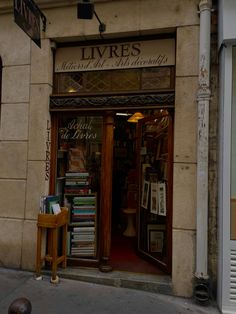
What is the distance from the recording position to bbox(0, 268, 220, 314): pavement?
403 centimetres

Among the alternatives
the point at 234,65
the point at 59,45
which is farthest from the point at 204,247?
the point at 59,45

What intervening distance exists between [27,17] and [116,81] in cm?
163

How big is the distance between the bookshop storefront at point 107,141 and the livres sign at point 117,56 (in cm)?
2

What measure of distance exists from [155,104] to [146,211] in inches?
78.5

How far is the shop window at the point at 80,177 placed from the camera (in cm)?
530

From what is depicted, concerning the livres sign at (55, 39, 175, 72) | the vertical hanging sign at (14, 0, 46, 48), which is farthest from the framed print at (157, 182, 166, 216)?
the vertical hanging sign at (14, 0, 46, 48)

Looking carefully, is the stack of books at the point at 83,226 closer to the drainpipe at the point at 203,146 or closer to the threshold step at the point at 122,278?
the threshold step at the point at 122,278

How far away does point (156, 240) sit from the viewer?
5.45m

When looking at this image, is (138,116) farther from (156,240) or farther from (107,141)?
(156,240)

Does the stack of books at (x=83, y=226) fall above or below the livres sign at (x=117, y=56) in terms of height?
below

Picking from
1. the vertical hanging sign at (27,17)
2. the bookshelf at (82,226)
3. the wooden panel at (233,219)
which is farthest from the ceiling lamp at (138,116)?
the wooden panel at (233,219)

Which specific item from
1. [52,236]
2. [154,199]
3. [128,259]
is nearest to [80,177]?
[52,236]

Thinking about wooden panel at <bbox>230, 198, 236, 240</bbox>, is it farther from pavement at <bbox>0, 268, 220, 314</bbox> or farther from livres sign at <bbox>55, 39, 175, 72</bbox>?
livres sign at <bbox>55, 39, 175, 72</bbox>

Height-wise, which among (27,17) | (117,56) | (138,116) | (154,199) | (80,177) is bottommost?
(154,199)
